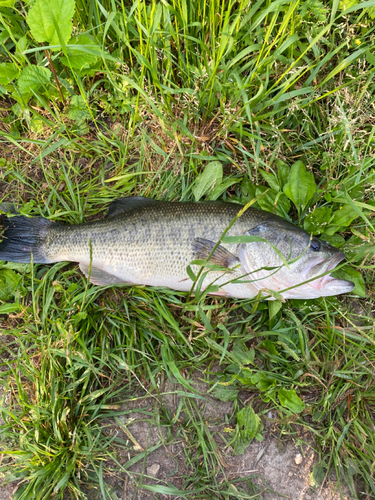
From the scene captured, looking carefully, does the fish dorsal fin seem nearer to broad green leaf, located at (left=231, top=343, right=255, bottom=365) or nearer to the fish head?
the fish head

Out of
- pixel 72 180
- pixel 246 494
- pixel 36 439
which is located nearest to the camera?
pixel 36 439

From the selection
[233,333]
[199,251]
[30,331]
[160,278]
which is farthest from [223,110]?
[30,331]

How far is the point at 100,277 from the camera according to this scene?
3.08m

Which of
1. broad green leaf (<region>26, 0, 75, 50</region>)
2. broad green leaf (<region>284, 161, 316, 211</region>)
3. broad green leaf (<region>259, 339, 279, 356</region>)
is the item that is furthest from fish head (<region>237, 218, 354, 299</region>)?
broad green leaf (<region>26, 0, 75, 50</region>)

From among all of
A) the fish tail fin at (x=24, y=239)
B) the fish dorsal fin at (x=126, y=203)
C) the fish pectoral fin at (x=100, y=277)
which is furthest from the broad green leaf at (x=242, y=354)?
the fish tail fin at (x=24, y=239)

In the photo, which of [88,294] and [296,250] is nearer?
[296,250]

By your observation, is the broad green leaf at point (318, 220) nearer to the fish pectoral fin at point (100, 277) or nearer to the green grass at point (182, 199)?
the green grass at point (182, 199)

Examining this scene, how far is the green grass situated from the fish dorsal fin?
177mm

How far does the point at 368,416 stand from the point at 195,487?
174cm

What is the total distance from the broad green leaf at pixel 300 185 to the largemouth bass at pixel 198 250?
33 cm

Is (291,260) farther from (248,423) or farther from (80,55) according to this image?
(80,55)

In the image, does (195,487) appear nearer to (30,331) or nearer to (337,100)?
(30,331)

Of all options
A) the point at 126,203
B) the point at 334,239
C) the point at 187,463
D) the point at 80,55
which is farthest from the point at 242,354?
the point at 80,55

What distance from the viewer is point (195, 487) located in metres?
2.95
